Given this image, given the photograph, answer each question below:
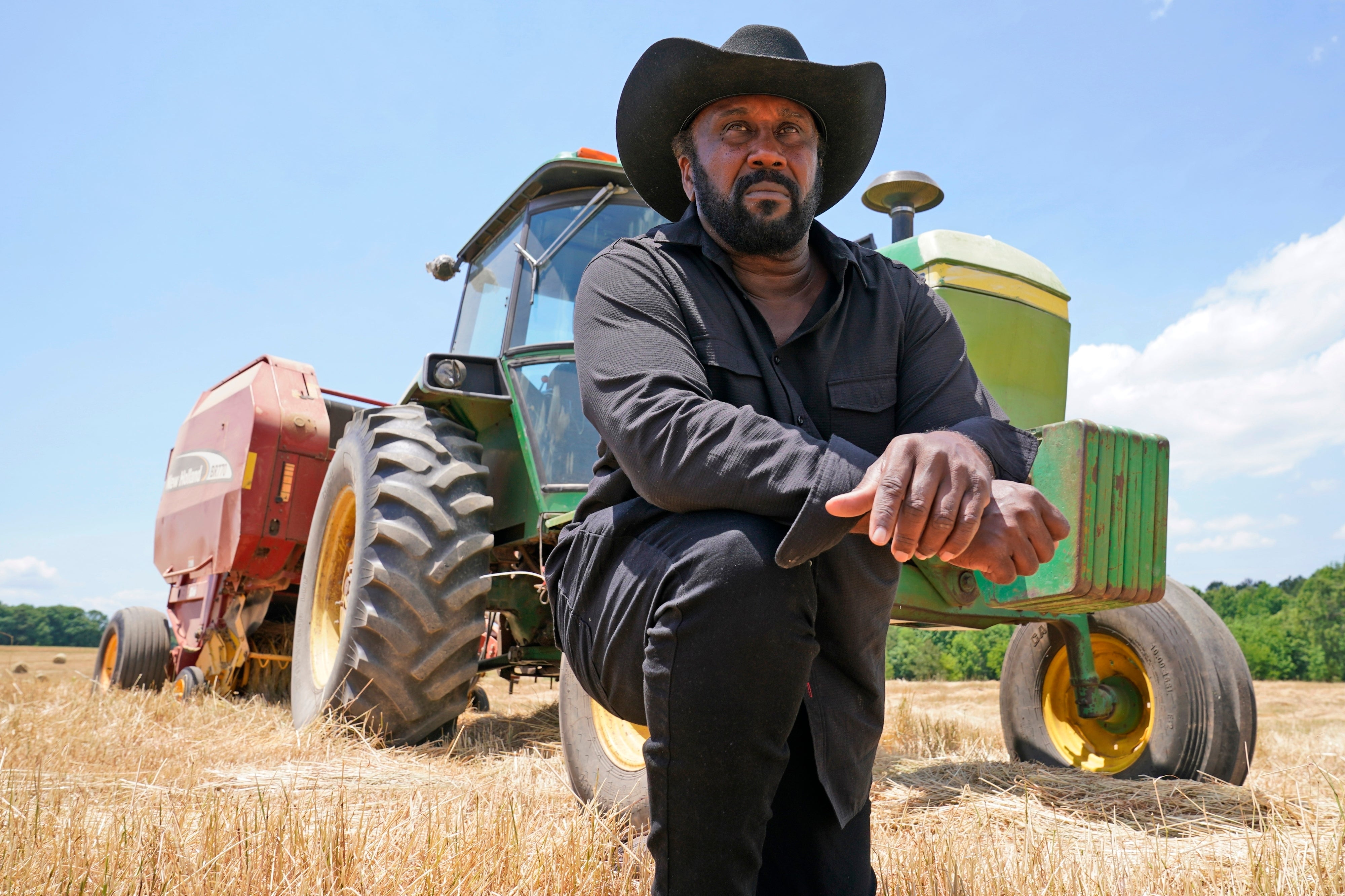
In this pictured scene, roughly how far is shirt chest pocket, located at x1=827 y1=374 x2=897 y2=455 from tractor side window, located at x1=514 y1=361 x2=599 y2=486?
223 centimetres

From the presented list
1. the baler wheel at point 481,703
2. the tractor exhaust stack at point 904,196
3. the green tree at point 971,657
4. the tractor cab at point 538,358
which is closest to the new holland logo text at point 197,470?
the tractor cab at point 538,358

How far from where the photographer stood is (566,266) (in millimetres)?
4418

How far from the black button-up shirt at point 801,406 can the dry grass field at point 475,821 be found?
2.14 ft

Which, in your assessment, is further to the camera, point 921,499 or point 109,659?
point 109,659

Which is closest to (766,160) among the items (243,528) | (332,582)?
(332,582)

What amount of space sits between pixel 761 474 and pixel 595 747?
2059mm

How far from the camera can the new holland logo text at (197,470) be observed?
5.85 metres

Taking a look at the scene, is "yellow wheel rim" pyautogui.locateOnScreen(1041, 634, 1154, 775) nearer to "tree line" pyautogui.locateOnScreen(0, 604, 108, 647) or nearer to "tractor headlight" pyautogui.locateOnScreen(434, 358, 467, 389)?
"tractor headlight" pyautogui.locateOnScreen(434, 358, 467, 389)

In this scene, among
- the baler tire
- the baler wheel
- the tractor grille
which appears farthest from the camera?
the baler wheel

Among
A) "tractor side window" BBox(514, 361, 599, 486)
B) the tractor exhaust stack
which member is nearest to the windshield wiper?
"tractor side window" BBox(514, 361, 599, 486)

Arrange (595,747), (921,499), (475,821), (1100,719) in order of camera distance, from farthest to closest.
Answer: (1100,719) → (595,747) → (475,821) → (921,499)

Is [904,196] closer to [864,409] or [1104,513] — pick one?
Result: [1104,513]

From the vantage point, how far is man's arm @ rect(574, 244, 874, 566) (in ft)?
4.19

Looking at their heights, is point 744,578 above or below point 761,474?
below
